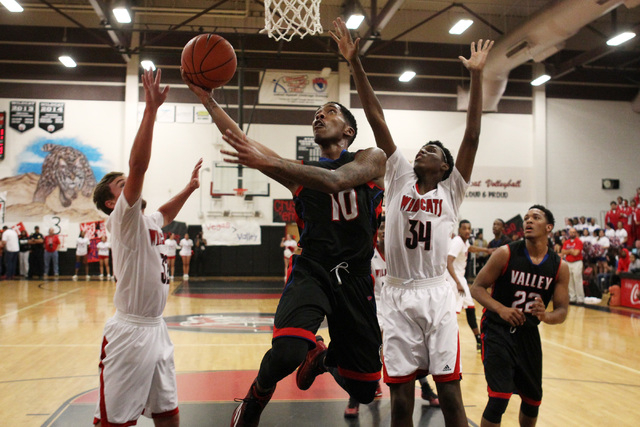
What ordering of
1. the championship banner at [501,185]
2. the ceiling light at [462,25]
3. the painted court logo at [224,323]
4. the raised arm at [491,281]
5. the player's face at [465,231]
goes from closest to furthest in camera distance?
the raised arm at [491,281]
the player's face at [465,231]
the painted court logo at [224,323]
the ceiling light at [462,25]
the championship banner at [501,185]

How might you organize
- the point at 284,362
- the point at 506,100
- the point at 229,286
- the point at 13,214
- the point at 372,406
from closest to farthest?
1. the point at 284,362
2. the point at 372,406
3. the point at 229,286
4. the point at 13,214
5. the point at 506,100

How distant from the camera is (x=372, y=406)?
4.73 meters

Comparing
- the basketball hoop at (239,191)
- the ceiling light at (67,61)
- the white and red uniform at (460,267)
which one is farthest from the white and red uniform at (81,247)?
the white and red uniform at (460,267)

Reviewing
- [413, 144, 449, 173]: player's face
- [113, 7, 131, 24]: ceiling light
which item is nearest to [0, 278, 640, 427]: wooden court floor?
[413, 144, 449, 173]: player's face

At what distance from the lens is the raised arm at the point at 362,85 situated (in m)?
3.32

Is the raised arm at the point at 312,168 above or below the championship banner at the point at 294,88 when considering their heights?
below

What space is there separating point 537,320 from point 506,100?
18.3m

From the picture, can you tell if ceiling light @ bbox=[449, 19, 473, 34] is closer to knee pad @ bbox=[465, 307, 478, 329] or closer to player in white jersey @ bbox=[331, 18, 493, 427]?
knee pad @ bbox=[465, 307, 478, 329]

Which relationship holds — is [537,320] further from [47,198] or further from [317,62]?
[47,198]

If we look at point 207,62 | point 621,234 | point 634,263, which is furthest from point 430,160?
point 621,234

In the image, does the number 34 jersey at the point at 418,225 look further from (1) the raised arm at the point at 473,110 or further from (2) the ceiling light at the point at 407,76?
(2) the ceiling light at the point at 407,76

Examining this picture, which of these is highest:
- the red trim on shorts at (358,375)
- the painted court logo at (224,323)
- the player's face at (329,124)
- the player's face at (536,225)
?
the player's face at (329,124)

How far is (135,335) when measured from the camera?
2910mm

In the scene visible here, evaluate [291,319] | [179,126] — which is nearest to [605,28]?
[179,126]
